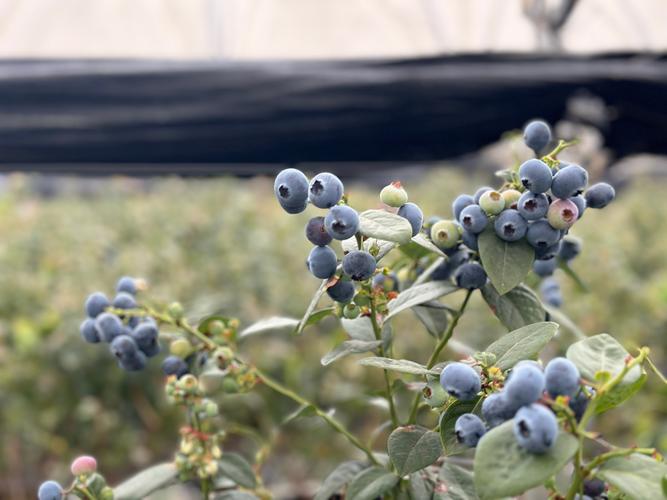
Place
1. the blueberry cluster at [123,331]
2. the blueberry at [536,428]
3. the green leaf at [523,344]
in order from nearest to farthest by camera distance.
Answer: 1. the blueberry at [536,428]
2. the green leaf at [523,344]
3. the blueberry cluster at [123,331]

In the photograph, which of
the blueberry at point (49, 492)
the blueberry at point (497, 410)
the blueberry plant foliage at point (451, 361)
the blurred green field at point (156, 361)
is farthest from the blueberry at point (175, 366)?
the blurred green field at point (156, 361)

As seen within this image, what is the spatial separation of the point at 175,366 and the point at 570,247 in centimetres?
37

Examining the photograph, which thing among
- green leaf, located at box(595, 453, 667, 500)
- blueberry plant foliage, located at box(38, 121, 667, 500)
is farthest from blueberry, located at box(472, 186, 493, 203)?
green leaf, located at box(595, 453, 667, 500)

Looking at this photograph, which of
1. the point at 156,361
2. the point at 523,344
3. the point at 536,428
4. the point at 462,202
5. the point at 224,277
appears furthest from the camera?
the point at 224,277

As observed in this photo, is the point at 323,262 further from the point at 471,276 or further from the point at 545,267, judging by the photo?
the point at 545,267

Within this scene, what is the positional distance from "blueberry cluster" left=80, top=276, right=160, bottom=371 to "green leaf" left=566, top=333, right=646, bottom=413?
39 centimetres

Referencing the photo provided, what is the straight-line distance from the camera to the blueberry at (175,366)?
2.35ft

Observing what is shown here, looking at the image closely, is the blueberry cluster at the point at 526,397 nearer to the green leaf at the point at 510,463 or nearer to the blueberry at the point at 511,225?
the green leaf at the point at 510,463

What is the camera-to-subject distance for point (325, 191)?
0.54m

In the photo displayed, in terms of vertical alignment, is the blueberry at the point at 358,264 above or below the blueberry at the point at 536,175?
below

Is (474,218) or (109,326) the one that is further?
(109,326)

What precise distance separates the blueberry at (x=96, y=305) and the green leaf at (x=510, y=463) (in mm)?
437

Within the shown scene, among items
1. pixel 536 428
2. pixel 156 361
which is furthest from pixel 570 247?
pixel 156 361

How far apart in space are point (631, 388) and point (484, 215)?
17cm
